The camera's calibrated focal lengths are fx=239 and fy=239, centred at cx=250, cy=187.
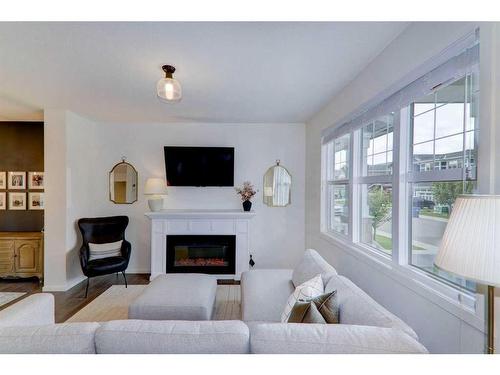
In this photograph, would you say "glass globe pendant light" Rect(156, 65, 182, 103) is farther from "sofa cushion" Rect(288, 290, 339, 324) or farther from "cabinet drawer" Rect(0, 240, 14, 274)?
"cabinet drawer" Rect(0, 240, 14, 274)

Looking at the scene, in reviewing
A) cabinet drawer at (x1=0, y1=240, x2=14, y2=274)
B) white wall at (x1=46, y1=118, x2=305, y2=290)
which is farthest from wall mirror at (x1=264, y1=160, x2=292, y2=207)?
cabinet drawer at (x1=0, y1=240, x2=14, y2=274)

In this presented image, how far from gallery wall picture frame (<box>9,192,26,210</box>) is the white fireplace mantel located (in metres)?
1.99

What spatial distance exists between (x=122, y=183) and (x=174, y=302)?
2698 millimetres

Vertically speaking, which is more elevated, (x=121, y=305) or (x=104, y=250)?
(x=104, y=250)

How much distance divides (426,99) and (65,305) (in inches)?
162

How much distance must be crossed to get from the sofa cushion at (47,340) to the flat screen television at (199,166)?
2.90 meters

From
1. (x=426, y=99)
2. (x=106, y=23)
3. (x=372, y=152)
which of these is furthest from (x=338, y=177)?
(x=106, y=23)

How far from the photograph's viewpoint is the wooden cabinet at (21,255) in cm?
345

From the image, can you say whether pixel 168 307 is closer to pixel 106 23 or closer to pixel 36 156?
pixel 106 23

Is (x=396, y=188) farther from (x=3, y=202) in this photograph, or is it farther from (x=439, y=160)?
(x=3, y=202)

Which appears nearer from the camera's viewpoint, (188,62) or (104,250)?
(188,62)

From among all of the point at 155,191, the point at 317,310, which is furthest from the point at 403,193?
the point at 155,191

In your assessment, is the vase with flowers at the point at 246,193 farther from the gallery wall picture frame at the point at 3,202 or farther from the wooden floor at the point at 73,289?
the gallery wall picture frame at the point at 3,202

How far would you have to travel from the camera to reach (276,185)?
4051 millimetres
